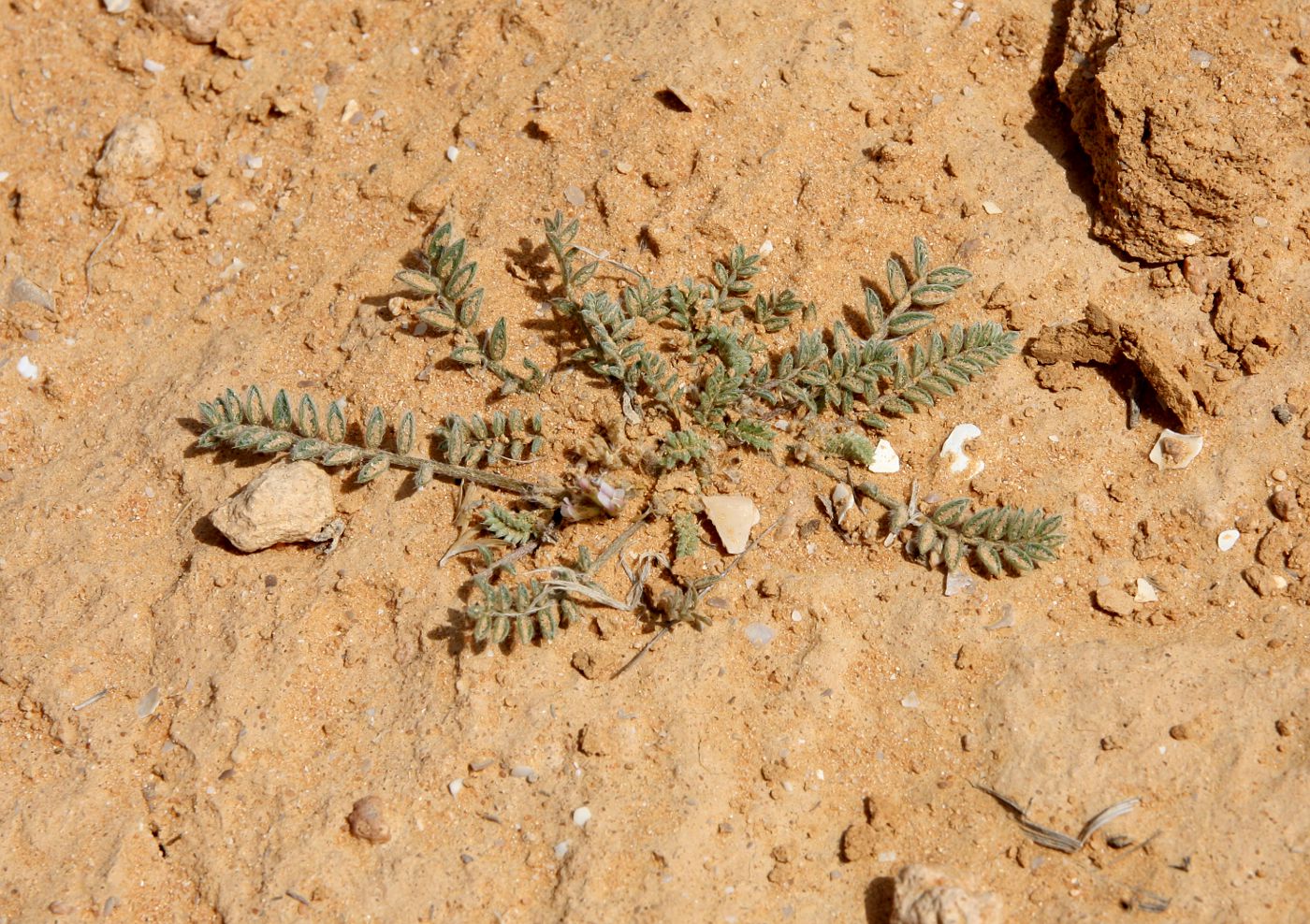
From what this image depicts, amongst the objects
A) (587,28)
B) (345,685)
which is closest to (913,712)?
(345,685)

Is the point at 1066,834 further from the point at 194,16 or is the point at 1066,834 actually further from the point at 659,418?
the point at 194,16

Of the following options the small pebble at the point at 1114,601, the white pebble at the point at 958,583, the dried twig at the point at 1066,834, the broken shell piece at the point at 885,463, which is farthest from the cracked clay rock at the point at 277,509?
the small pebble at the point at 1114,601

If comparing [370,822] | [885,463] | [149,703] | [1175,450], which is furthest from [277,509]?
[1175,450]

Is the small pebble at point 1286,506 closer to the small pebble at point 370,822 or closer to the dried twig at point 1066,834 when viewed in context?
the dried twig at point 1066,834

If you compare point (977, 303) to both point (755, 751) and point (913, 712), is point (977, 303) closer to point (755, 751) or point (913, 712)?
point (913, 712)

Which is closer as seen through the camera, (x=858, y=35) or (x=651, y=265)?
(x=651, y=265)
